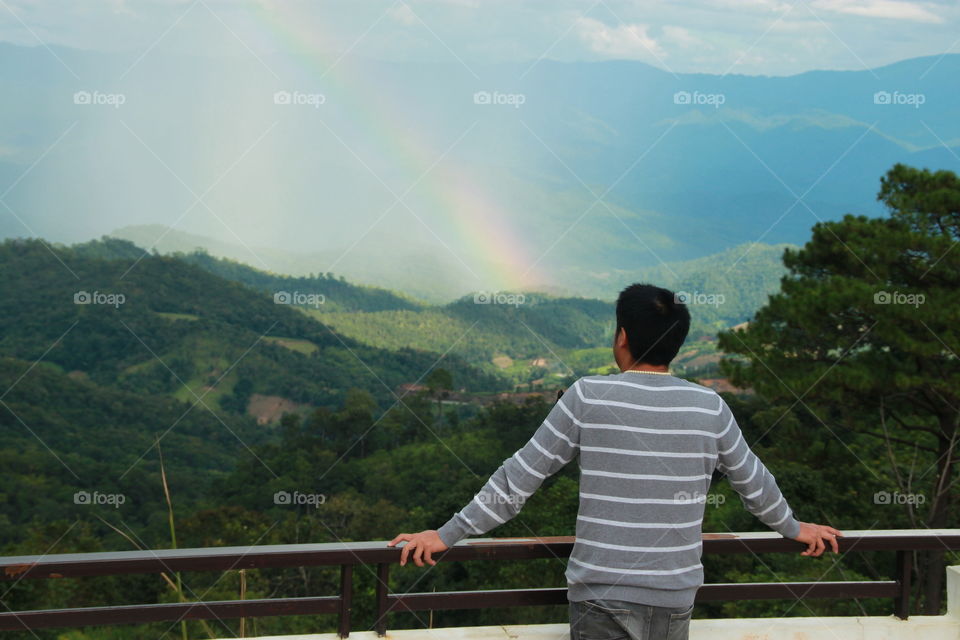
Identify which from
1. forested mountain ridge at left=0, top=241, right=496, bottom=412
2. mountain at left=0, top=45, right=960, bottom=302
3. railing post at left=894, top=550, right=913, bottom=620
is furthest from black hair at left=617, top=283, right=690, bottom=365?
mountain at left=0, top=45, right=960, bottom=302

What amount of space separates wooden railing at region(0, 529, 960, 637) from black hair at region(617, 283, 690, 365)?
1.84 feet

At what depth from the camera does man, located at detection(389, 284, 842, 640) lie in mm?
1637

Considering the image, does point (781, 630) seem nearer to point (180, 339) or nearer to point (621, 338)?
point (621, 338)

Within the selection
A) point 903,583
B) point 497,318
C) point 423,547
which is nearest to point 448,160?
point 497,318

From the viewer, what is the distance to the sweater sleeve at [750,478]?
1.70m

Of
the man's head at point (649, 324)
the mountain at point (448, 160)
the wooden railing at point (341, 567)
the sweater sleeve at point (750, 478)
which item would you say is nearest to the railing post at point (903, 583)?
the wooden railing at point (341, 567)

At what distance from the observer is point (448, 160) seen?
306 ft

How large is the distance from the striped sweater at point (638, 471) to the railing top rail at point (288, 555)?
337 millimetres

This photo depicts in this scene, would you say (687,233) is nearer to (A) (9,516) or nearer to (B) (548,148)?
(B) (548,148)

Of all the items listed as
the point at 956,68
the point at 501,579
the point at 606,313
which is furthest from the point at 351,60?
the point at 501,579

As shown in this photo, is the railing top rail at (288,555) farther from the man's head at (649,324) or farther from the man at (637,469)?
the man's head at (649,324)

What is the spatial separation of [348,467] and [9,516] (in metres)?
9.22

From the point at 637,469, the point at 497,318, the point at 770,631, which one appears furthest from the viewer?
the point at 497,318

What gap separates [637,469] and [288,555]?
0.86m
